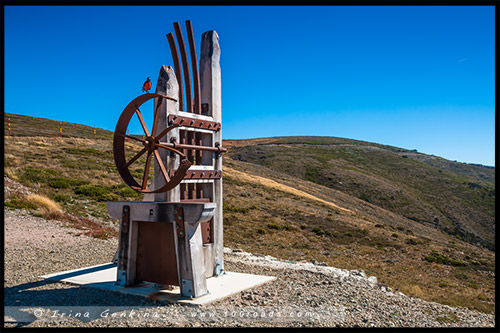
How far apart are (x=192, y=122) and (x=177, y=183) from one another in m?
1.73

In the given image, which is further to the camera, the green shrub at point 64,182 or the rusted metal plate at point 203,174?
the green shrub at point 64,182

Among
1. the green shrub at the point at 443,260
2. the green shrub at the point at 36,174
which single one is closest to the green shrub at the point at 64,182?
the green shrub at the point at 36,174

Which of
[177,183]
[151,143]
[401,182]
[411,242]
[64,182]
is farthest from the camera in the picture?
[401,182]

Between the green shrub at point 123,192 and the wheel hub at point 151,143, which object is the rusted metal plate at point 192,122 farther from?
the green shrub at point 123,192

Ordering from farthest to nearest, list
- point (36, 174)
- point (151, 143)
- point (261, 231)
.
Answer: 1. point (36, 174)
2. point (261, 231)
3. point (151, 143)

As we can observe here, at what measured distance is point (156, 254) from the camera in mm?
7477

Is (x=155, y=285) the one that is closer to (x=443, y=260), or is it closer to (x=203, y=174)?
(x=203, y=174)

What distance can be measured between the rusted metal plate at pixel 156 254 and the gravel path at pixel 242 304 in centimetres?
64

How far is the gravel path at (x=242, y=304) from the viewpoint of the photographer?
19.5 ft

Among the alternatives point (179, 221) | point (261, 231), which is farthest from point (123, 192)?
point (179, 221)

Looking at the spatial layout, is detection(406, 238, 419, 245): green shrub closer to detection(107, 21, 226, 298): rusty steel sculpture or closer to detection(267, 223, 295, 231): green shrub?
detection(267, 223, 295, 231): green shrub

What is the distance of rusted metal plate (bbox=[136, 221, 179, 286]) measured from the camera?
7.34 metres
